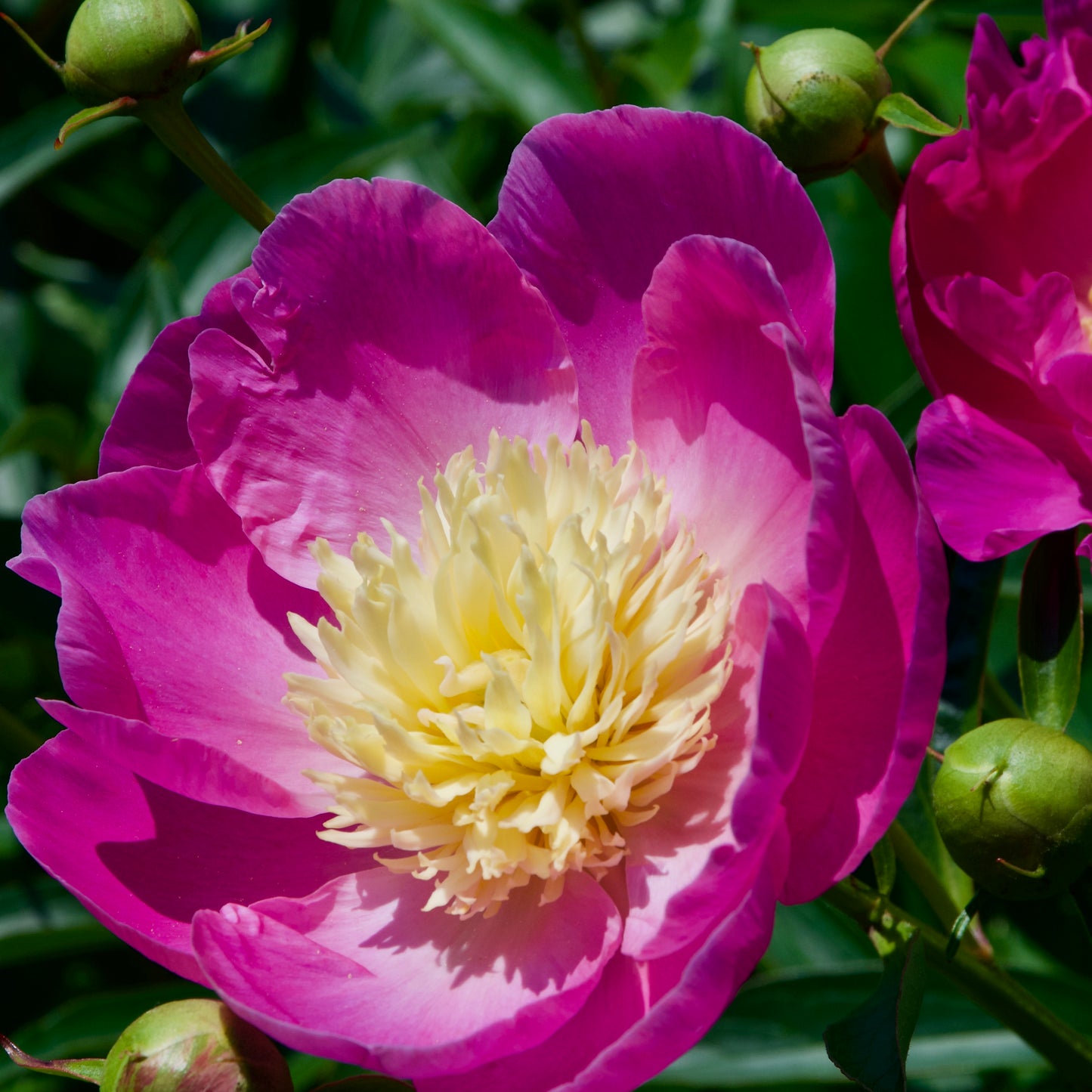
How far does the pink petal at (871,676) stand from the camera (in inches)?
31.2

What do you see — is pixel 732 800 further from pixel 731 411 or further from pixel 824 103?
pixel 824 103

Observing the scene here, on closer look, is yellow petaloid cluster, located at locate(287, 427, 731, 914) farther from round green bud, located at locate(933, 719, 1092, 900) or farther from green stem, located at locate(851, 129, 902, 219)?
green stem, located at locate(851, 129, 902, 219)

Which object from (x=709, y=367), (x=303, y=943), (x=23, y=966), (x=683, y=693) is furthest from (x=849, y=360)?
(x=23, y=966)

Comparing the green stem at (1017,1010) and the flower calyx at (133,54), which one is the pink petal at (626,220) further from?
the green stem at (1017,1010)

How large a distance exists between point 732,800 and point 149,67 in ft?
2.48

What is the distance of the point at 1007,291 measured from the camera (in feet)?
3.66

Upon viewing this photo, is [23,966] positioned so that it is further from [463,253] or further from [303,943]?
[463,253]

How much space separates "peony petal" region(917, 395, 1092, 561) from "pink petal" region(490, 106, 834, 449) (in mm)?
121

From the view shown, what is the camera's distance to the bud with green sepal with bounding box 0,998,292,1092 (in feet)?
3.12

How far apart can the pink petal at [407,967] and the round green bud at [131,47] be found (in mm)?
671

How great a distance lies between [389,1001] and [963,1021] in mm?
801

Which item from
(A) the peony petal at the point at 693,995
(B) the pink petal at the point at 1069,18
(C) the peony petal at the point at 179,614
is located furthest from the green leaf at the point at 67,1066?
(B) the pink petal at the point at 1069,18

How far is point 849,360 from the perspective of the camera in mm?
1713

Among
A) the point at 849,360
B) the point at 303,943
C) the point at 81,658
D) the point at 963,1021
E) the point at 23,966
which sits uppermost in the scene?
the point at 81,658
